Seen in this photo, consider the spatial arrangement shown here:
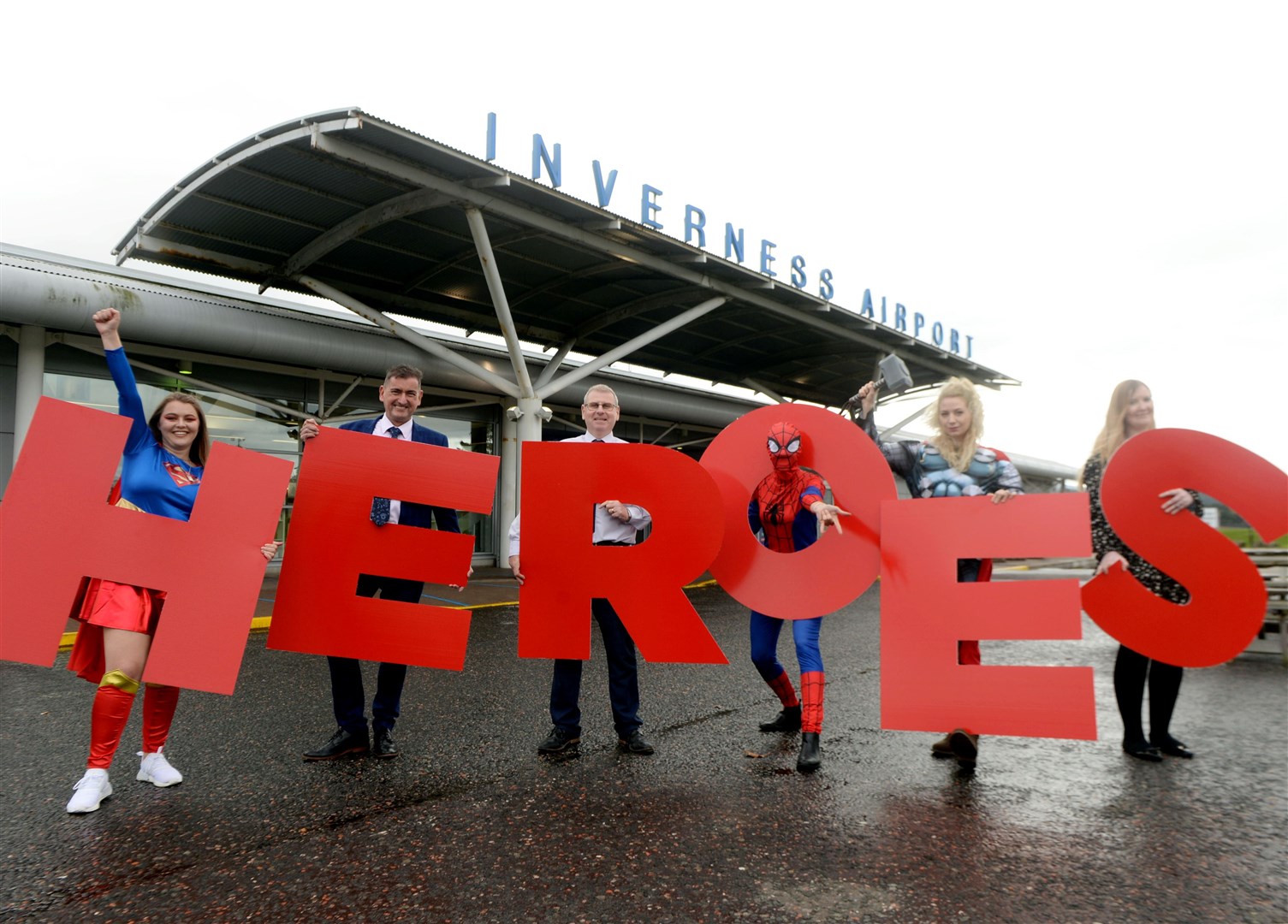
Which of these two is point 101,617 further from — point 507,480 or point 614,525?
point 507,480

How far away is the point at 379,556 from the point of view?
3.82 meters

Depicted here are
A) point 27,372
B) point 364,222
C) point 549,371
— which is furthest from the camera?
point 549,371

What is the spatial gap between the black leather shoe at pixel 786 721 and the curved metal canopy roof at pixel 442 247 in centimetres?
797

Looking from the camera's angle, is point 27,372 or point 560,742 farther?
point 27,372

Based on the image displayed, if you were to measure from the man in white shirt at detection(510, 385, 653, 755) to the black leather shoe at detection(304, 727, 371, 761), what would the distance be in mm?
898

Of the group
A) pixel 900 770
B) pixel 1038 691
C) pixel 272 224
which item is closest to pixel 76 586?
pixel 900 770

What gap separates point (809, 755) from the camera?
12.0ft

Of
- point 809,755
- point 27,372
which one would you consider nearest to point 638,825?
point 809,755

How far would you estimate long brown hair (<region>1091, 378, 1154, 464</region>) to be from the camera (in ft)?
13.3

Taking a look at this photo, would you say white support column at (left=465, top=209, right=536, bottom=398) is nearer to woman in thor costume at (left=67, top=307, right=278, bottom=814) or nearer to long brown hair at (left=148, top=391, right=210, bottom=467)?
long brown hair at (left=148, top=391, right=210, bottom=467)

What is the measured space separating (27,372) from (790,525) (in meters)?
10.9

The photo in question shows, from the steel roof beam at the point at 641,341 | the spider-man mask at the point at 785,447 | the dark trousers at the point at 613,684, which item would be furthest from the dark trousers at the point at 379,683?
the steel roof beam at the point at 641,341

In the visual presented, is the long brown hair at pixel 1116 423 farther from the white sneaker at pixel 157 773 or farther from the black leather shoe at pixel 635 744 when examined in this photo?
the white sneaker at pixel 157 773

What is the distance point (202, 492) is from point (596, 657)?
3864 millimetres
